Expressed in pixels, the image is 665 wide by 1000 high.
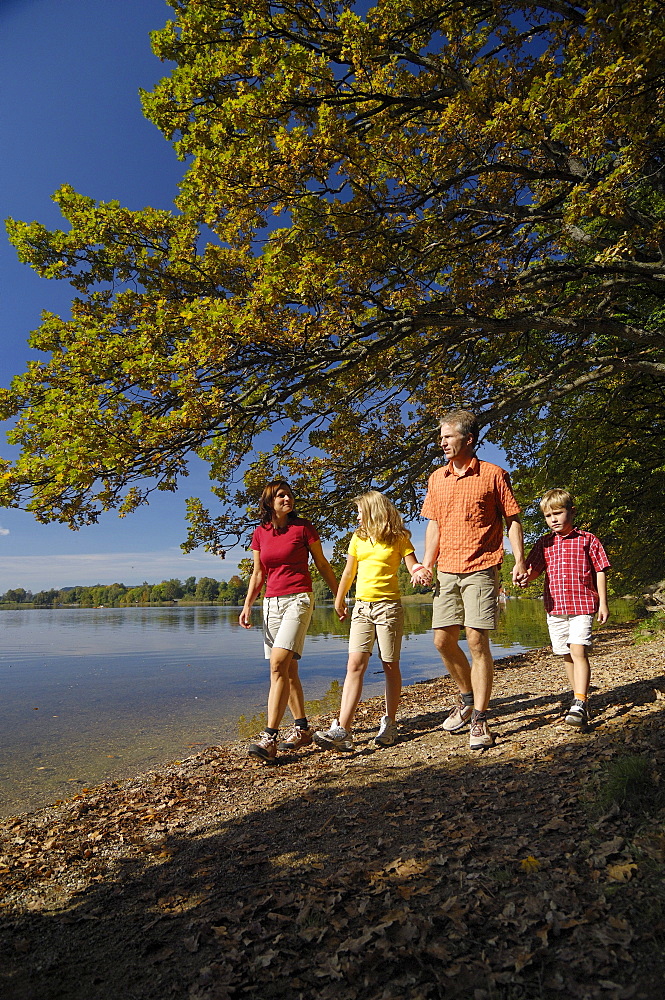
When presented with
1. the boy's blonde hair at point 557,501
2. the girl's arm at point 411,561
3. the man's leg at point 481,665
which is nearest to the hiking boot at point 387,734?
the man's leg at point 481,665

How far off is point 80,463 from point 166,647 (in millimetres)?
19529

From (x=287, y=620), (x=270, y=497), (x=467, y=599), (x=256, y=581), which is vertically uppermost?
(x=270, y=497)

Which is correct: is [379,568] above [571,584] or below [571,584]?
above

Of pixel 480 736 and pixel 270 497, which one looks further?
pixel 270 497

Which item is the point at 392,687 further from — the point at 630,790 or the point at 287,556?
the point at 630,790

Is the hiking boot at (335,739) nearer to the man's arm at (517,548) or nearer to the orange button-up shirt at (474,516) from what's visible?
the orange button-up shirt at (474,516)

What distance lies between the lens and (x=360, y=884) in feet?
8.95

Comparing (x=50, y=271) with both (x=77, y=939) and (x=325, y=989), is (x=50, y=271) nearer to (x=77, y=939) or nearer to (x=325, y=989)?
(x=77, y=939)

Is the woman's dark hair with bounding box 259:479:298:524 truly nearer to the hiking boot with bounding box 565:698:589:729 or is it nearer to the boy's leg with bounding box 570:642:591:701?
the boy's leg with bounding box 570:642:591:701

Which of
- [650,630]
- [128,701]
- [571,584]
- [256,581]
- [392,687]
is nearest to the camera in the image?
[571,584]

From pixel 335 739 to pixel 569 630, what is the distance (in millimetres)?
2315

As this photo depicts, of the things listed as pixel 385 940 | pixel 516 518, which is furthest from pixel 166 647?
pixel 385 940

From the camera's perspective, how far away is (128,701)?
11.6m

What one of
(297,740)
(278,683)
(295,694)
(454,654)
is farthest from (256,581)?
(454,654)
